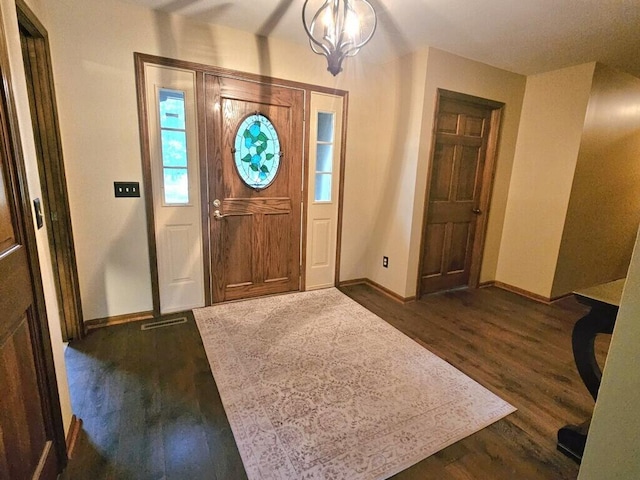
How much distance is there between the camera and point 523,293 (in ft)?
11.7

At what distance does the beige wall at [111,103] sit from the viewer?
86.0 inches

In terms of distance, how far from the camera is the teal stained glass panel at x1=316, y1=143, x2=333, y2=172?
10.6ft

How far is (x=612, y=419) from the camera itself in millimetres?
885

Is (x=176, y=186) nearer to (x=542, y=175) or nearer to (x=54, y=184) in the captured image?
(x=54, y=184)

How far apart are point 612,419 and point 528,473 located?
747 millimetres

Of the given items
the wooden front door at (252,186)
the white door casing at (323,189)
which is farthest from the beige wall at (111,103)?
the white door casing at (323,189)

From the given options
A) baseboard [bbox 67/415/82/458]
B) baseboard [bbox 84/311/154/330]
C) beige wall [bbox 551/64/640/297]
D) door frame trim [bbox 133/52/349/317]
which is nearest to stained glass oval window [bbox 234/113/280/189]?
door frame trim [bbox 133/52/349/317]

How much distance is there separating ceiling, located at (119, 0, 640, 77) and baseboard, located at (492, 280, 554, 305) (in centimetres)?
236

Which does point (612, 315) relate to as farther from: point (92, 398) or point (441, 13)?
point (92, 398)

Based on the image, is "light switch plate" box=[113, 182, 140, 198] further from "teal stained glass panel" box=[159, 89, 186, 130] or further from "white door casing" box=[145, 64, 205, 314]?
"teal stained glass panel" box=[159, 89, 186, 130]

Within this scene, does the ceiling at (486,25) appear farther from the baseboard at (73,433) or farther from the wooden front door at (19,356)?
the baseboard at (73,433)

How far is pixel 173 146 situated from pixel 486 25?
2627mm

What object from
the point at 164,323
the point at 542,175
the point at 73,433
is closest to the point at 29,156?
the point at 73,433

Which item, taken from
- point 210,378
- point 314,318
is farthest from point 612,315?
point 210,378
